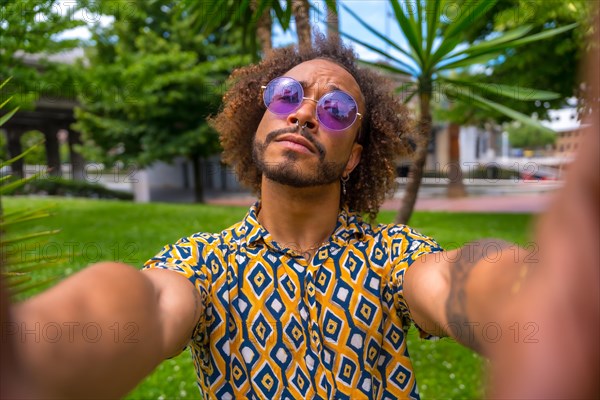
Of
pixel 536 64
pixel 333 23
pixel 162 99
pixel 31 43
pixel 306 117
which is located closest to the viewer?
pixel 306 117

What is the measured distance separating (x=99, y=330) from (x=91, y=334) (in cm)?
3

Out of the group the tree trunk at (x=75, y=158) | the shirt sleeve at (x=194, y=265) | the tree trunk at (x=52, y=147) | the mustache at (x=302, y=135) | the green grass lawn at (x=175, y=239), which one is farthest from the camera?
the tree trunk at (x=52, y=147)

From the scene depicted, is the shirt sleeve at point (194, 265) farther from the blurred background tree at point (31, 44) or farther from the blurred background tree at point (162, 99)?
the blurred background tree at point (162, 99)

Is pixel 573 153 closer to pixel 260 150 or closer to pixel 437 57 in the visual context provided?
pixel 260 150

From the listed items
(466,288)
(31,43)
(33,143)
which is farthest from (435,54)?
(33,143)

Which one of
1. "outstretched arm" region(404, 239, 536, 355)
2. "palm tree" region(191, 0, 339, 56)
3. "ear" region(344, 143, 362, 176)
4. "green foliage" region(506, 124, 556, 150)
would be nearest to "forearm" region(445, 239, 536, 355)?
"outstretched arm" region(404, 239, 536, 355)

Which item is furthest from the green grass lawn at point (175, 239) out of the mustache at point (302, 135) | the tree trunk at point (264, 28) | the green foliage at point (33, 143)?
the green foliage at point (33, 143)

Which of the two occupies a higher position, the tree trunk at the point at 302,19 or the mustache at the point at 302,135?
the tree trunk at the point at 302,19

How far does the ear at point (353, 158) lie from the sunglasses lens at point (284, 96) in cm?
33

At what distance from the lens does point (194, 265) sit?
1504mm

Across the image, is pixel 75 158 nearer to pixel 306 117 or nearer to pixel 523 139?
pixel 306 117

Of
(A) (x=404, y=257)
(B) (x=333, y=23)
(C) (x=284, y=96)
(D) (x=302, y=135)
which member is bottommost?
(A) (x=404, y=257)

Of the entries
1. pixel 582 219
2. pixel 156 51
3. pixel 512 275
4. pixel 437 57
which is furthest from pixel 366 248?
pixel 156 51

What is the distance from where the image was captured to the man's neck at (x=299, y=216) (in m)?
1.76
